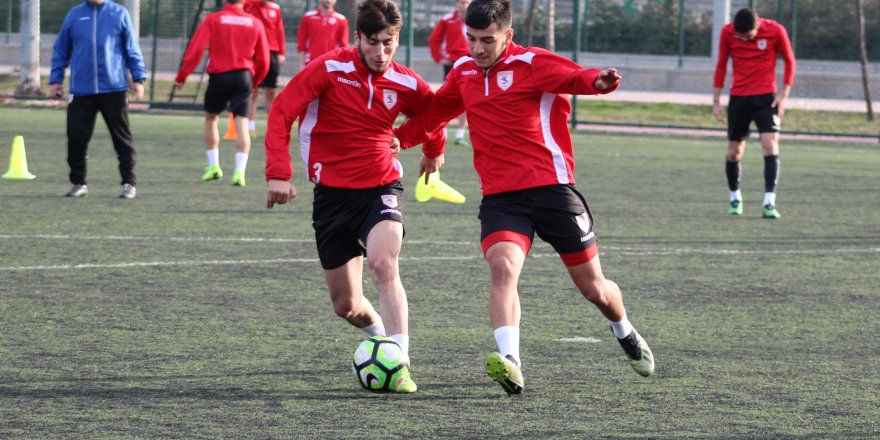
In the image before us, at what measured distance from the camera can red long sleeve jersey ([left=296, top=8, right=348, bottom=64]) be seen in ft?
68.2

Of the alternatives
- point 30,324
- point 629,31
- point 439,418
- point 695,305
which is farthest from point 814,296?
point 629,31

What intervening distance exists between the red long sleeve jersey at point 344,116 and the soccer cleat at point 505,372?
1.09m

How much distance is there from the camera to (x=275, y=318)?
7.30 metres

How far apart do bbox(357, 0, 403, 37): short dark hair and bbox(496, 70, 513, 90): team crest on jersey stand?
51cm

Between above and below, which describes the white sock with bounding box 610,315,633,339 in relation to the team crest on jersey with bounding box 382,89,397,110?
below

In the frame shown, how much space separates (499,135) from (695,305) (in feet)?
8.03

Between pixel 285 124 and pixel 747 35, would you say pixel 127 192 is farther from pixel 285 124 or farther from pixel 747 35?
pixel 285 124

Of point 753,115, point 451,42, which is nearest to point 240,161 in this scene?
point 753,115

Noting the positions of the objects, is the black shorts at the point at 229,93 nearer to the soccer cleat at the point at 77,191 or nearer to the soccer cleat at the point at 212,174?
the soccer cleat at the point at 212,174

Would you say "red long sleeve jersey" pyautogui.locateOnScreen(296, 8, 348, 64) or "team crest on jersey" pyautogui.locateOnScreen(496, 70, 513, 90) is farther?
"red long sleeve jersey" pyautogui.locateOnScreen(296, 8, 348, 64)

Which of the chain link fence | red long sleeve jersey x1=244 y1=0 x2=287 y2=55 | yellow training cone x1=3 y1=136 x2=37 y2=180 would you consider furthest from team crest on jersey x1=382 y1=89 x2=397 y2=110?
the chain link fence

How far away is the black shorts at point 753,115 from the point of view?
496 inches

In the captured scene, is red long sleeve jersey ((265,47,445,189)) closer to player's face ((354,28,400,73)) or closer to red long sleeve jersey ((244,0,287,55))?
player's face ((354,28,400,73))

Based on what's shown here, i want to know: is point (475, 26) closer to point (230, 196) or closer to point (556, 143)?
point (556, 143)
